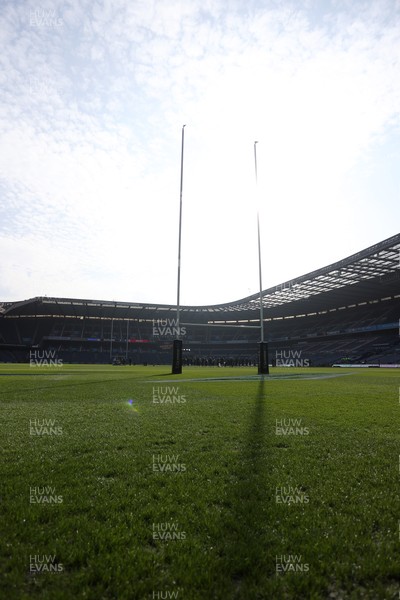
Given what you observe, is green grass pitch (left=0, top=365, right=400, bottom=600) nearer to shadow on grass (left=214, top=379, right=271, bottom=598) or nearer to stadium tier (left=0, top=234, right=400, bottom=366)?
shadow on grass (left=214, top=379, right=271, bottom=598)

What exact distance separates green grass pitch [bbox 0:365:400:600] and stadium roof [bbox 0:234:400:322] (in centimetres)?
3381

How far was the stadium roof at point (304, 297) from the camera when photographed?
40.6m

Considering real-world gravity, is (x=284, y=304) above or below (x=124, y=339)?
above

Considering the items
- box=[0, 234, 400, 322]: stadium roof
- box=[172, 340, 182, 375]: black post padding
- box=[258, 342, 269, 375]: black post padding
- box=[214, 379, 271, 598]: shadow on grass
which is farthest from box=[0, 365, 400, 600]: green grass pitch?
box=[0, 234, 400, 322]: stadium roof

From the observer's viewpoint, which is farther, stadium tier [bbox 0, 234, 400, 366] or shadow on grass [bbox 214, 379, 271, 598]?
stadium tier [bbox 0, 234, 400, 366]

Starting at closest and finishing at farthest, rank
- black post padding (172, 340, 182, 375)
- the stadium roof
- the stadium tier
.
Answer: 1. black post padding (172, 340, 182, 375)
2. the stadium roof
3. the stadium tier

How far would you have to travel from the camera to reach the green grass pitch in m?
2.05

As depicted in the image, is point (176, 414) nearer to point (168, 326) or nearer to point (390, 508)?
point (390, 508)

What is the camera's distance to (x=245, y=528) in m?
2.62

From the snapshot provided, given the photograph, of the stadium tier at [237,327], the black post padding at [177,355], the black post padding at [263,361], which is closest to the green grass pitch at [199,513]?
the black post padding at [177,355]

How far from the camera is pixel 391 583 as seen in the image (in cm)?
207

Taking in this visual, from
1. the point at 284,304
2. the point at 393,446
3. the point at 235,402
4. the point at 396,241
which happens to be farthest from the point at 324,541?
the point at 284,304

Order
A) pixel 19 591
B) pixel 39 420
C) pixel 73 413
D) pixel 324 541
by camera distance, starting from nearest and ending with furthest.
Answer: pixel 19 591, pixel 324 541, pixel 39 420, pixel 73 413

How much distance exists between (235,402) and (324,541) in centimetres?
677
